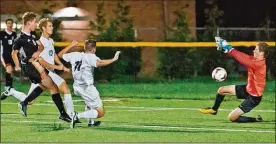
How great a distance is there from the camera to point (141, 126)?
16.5m

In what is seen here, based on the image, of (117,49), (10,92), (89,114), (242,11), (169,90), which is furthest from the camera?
(242,11)

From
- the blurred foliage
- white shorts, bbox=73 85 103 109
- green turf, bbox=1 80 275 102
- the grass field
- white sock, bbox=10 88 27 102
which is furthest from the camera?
Answer: the blurred foliage

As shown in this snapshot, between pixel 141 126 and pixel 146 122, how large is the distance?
80 centimetres

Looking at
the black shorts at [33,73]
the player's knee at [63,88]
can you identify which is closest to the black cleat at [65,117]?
the player's knee at [63,88]

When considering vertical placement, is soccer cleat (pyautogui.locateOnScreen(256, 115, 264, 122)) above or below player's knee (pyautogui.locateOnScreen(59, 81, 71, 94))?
below

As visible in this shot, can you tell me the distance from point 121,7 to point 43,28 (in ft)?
53.7

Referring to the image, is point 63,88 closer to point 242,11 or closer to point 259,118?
point 259,118

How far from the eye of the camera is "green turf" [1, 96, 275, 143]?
14.5m

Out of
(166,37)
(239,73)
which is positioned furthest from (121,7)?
(239,73)

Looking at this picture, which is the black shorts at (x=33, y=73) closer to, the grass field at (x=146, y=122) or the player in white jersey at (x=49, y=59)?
the player in white jersey at (x=49, y=59)

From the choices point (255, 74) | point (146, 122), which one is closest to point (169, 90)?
point (146, 122)

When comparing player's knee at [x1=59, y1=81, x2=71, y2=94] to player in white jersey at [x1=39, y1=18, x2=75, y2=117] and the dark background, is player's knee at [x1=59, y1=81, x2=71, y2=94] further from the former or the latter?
the dark background

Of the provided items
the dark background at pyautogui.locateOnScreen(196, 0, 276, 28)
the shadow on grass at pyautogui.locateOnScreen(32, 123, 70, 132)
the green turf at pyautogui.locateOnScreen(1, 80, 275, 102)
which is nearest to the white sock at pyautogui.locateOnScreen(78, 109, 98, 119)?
the shadow on grass at pyautogui.locateOnScreen(32, 123, 70, 132)

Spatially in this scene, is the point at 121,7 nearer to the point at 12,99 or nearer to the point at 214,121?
the point at 12,99
